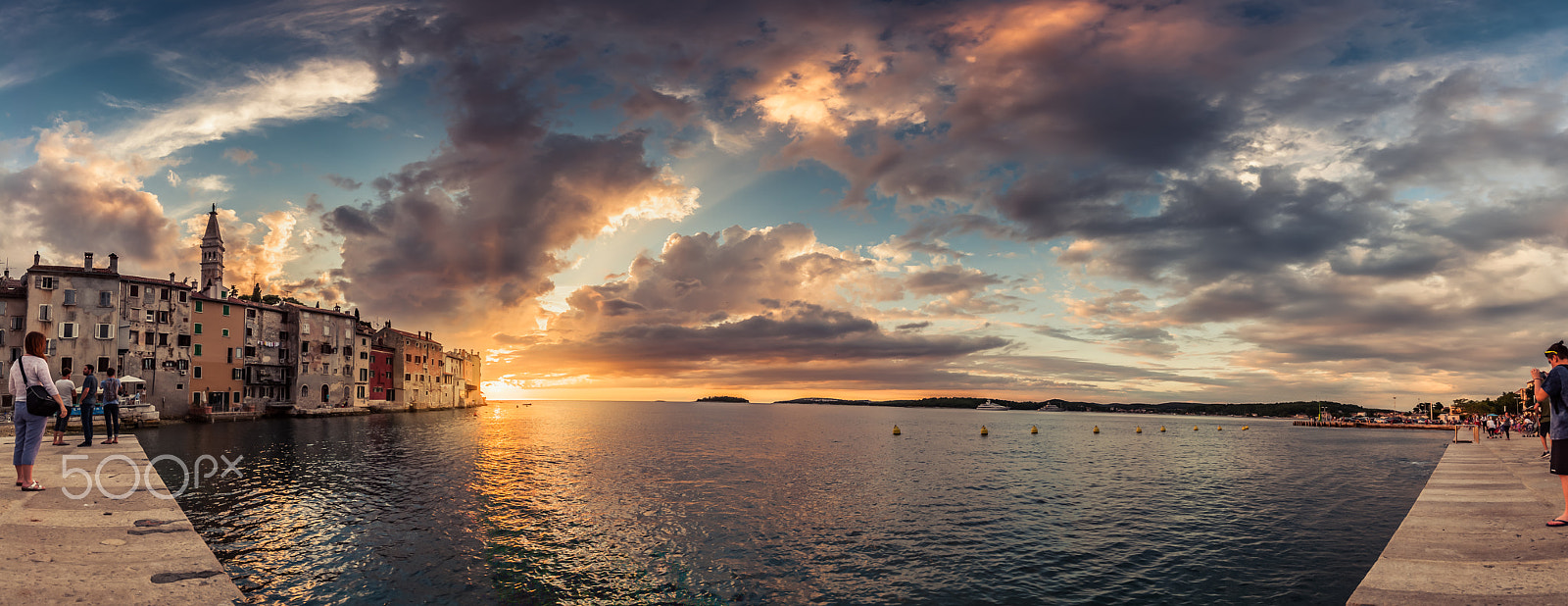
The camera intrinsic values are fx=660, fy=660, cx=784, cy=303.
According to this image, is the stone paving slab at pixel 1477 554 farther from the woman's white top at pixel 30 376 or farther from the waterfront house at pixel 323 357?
the waterfront house at pixel 323 357

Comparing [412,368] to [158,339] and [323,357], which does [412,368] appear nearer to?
[323,357]

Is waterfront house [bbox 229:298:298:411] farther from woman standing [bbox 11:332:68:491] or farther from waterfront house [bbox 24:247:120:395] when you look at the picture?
woman standing [bbox 11:332:68:491]

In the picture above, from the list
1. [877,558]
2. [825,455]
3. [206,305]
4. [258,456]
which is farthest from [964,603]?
[206,305]

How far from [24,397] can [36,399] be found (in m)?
0.40

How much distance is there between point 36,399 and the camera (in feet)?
46.7

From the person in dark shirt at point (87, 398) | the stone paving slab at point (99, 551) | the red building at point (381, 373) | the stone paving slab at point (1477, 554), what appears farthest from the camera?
the red building at point (381, 373)

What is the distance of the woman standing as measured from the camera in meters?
14.2

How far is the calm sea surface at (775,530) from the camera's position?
17891mm

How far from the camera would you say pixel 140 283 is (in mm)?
80562

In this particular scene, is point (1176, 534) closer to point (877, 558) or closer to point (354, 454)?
point (877, 558)

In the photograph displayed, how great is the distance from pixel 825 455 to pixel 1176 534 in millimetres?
38498

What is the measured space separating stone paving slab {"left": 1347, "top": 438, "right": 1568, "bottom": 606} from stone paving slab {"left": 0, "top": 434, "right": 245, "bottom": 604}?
65.6 feet

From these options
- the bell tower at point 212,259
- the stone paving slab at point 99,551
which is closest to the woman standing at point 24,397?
the stone paving slab at point 99,551

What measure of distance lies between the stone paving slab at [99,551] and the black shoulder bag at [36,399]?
2.02 m
